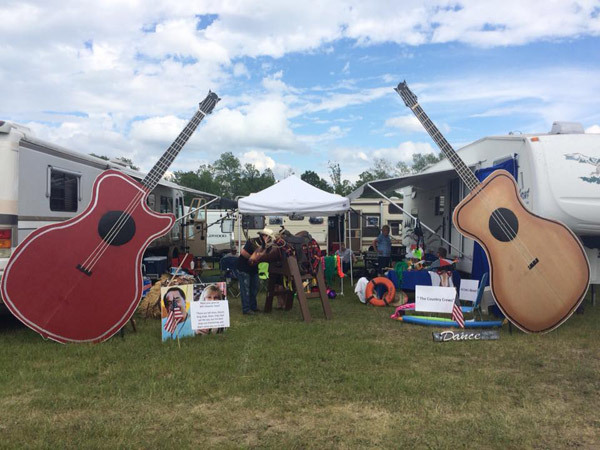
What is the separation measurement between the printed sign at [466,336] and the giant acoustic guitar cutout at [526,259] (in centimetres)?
36

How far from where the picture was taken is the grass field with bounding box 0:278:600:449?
3.42 m

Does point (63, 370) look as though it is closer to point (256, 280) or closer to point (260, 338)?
point (260, 338)

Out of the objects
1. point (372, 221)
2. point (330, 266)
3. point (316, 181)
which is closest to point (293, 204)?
point (330, 266)

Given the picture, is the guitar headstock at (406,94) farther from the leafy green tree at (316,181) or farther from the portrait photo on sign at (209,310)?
the leafy green tree at (316,181)

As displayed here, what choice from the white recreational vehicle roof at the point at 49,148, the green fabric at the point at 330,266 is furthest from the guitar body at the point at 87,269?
the green fabric at the point at 330,266

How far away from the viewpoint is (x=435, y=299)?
Answer: 672 cm

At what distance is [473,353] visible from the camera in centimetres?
548

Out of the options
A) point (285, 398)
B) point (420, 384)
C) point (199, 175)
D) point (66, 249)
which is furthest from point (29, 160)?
point (199, 175)

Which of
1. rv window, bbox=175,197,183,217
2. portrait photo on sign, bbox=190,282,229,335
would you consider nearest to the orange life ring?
portrait photo on sign, bbox=190,282,229,335

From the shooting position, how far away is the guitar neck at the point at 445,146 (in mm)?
6820

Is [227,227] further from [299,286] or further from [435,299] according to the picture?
[435,299]

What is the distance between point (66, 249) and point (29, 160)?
1411mm

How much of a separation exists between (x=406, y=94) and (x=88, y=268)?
4837 millimetres

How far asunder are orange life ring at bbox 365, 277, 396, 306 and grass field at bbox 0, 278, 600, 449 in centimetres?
223
